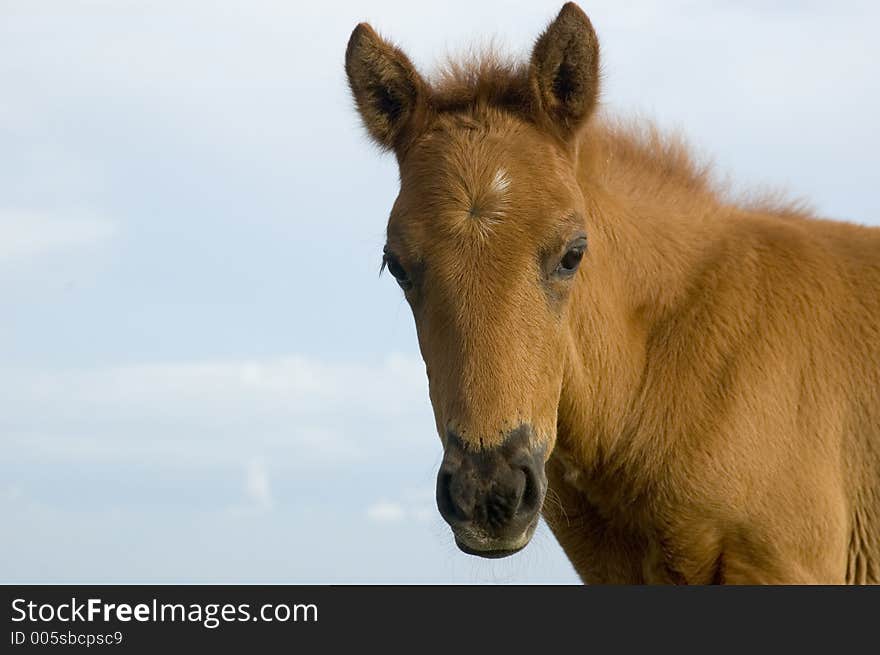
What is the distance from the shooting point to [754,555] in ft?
20.5

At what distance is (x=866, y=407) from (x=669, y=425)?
50.4 inches

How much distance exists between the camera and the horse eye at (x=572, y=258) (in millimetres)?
5750

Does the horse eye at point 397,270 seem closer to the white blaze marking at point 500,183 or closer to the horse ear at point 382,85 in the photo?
the white blaze marking at point 500,183

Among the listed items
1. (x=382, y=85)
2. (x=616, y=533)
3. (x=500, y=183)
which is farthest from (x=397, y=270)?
(x=616, y=533)

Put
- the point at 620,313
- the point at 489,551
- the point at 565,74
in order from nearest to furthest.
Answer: the point at 489,551 → the point at 565,74 → the point at 620,313

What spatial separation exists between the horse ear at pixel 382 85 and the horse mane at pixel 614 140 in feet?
0.48

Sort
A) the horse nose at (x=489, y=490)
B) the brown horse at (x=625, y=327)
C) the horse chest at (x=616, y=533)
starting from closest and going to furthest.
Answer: the horse nose at (x=489, y=490) → the brown horse at (x=625, y=327) → the horse chest at (x=616, y=533)

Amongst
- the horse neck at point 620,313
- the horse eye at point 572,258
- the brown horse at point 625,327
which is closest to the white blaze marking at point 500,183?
the brown horse at point 625,327

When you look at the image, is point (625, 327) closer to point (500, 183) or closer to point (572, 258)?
point (572, 258)

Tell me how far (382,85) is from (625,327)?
6.47 ft

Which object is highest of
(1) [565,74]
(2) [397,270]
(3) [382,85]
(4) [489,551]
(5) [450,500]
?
(1) [565,74]

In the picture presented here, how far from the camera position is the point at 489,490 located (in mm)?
5055

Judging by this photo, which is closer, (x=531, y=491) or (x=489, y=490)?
(x=489, y=490)

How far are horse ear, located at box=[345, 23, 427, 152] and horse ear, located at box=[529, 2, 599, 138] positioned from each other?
2.21 feet
